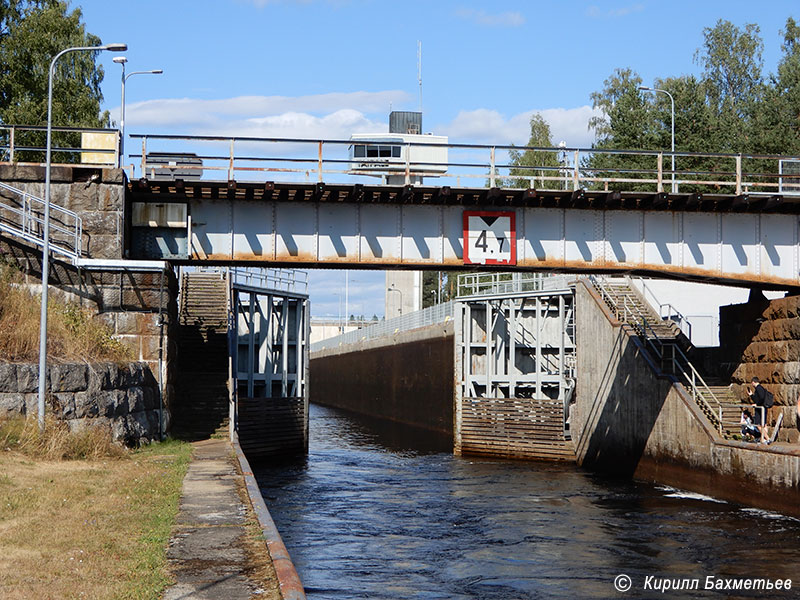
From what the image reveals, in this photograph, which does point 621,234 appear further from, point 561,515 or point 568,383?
point 568,383

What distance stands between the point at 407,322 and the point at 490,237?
129 ft

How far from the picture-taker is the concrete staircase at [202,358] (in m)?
31.1

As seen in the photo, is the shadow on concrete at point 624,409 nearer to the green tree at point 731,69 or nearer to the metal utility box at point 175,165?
the metal utility box at point 175,165

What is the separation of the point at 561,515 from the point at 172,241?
13045mm

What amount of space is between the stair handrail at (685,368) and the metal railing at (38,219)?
59.8 ft

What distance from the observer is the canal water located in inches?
660

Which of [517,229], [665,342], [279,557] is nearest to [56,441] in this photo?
[279,557]

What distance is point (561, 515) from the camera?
24781 mm

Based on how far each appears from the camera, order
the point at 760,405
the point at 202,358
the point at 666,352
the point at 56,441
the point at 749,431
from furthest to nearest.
Answer: 1. the point at 202,358
2. the point at 666,352
3. the point at 760,405
4. the point at 749,431
5. the point at 56,441

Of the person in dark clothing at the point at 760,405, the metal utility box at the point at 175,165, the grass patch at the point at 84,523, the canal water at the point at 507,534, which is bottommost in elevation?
the canal water at the point at 507,534

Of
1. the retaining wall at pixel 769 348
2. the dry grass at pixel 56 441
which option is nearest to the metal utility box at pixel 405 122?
the retaining wall at pixel 769 348

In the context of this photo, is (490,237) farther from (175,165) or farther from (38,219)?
(38,219)

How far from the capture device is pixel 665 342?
33.5 m

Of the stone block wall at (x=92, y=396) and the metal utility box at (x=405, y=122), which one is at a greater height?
the metal utility box at (x=405, y=122)
